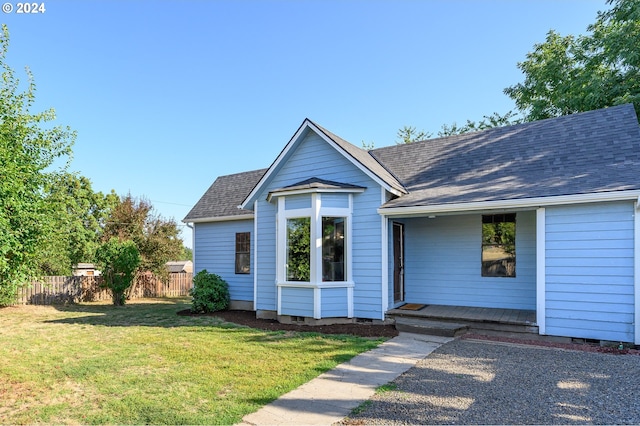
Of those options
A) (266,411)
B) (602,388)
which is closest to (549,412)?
(602,388)

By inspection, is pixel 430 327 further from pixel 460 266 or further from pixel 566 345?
pixel 566 345

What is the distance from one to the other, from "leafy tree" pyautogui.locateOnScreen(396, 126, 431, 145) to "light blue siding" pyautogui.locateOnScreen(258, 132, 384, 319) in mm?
21214

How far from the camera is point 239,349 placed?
257 inches

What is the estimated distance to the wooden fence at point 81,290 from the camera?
14750 millimetres

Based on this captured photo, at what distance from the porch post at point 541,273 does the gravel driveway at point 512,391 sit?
911mm

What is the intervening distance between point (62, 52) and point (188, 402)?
9.17 metres

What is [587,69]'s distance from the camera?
1588 centimetres

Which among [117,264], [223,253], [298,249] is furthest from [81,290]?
[298,249]

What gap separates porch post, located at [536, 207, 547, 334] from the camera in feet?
22.9

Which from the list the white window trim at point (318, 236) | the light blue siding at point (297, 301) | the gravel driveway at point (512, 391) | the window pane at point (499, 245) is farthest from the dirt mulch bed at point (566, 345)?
the light blue siding at point (297, 301)

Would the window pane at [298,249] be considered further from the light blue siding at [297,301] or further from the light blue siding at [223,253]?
the light blue siding at [223,253]

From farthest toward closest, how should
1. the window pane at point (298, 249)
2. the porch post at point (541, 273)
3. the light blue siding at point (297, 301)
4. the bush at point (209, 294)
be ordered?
the bush at point (209, 294)
the window pane at point (298, 249)
the light blue siding at point (297, 301)
the porch post at point (541, 273)

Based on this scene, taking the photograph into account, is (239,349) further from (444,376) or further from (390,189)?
(390,189)

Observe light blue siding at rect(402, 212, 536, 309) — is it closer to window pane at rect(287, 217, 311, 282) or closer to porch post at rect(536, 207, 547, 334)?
porch post at rect(536, 207, 547, 334)
